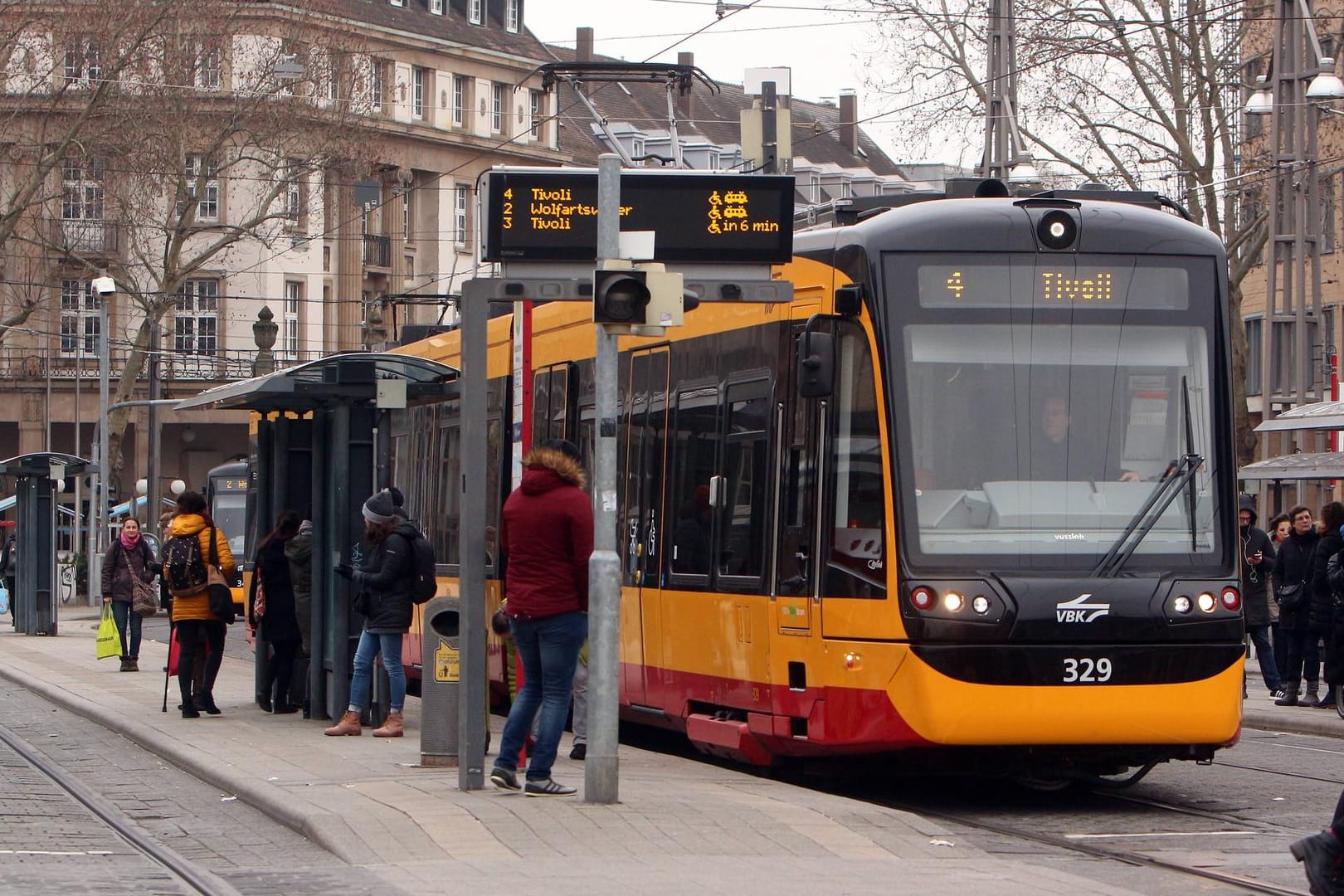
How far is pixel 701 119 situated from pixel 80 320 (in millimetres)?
25081

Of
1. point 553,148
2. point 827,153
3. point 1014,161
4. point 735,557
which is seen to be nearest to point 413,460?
point 735,557

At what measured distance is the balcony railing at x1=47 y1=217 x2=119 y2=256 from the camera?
53656 millimetres

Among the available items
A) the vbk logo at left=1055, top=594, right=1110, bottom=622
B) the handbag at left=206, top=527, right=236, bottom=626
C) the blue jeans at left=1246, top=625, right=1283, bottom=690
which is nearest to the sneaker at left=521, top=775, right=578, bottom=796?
the vbk logo at left=1055, top=594, right=1110, bottom=622

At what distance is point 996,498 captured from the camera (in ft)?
38.2

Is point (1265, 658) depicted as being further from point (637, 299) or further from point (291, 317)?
point (291, 317)

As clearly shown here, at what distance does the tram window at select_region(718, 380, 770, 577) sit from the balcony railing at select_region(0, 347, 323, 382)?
176ft

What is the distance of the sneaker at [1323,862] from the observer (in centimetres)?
815

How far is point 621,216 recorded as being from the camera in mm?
11688

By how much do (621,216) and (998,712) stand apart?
316 centimetres

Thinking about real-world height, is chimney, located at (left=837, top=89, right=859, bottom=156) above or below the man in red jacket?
above

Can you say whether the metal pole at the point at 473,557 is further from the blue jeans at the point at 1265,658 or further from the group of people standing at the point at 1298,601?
the blue jeans at the point at 1265,658

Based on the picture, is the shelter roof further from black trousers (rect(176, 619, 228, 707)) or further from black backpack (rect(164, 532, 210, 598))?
black trousers (rect(176, 619, 228, 707))

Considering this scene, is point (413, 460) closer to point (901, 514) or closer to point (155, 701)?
point (155, 701)

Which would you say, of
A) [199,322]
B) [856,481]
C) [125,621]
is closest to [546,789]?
[856,481]
